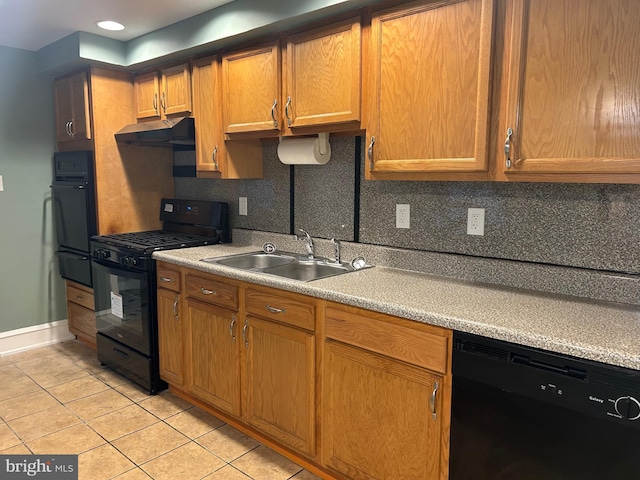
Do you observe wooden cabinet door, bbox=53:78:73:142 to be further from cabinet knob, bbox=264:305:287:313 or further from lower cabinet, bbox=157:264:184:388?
cabinet knob, bbox=264:305:287:313

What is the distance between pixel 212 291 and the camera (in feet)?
8.09

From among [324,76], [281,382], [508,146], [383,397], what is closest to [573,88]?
[508,146]

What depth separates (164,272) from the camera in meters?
2.77

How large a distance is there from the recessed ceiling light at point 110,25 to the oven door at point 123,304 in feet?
4.95

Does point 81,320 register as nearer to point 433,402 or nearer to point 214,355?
point 214,355

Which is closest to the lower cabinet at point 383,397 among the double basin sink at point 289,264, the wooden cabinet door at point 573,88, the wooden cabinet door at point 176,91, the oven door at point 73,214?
the double basin sink at point 289,264

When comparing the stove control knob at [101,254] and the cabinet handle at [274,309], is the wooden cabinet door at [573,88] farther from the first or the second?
the stove control knob at [101,254]

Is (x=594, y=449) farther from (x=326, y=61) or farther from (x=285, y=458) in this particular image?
(x=326, y=61)

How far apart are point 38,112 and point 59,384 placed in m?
2.07

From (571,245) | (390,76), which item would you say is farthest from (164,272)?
(571,245)

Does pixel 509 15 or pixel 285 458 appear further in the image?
pixel 285 458

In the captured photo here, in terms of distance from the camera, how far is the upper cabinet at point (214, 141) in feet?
9.21

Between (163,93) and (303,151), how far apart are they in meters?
1.29

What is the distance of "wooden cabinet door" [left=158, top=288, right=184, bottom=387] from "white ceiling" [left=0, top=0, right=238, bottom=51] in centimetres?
162
